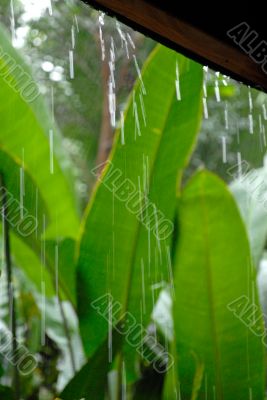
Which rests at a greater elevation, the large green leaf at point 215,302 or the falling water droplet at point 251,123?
the falling water droplet at point 251,123

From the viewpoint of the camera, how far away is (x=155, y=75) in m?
1.43

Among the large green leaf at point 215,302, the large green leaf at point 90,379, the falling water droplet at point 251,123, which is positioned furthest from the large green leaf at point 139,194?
the falling water droplet at point 251,123

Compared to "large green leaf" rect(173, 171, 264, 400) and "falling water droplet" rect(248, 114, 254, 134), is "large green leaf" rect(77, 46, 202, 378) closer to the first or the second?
"large green leaf" rect(173, 171, 264, 400)

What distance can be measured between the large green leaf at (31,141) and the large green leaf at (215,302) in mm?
322

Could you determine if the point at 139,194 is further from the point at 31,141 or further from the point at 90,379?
the point at 90,379

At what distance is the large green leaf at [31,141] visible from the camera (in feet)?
4.36

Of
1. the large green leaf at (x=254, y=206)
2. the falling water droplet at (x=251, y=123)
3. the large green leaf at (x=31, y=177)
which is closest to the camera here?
the large green leaf at (x=31, y=177)

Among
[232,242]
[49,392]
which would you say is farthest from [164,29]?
[49,392]

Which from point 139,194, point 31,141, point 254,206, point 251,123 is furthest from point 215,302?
point 251,123

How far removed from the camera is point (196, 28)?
3.54ft

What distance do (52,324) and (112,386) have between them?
0.25 m

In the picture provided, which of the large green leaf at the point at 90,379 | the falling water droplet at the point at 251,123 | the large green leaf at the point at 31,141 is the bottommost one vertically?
the large green leaf at the point at 90,379

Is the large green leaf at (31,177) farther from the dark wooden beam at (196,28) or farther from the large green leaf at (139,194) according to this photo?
the dark wooden beam at (196,28)

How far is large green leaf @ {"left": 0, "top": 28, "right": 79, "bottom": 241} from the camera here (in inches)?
52.3
